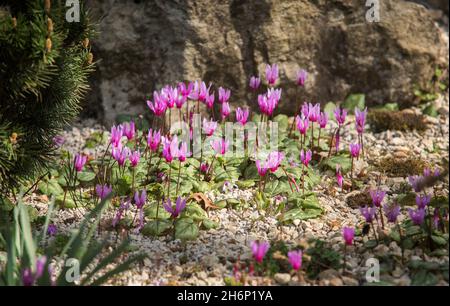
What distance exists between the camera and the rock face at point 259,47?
6.89 m

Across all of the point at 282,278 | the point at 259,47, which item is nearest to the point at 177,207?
the point at 282,278

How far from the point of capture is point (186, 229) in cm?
481

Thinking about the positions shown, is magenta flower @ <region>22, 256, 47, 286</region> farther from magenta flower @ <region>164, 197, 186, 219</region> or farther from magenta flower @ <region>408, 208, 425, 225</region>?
magenta flower @ <region>408, 208, 425, 225</region>

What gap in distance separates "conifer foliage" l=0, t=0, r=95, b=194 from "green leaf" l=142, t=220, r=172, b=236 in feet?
3.10

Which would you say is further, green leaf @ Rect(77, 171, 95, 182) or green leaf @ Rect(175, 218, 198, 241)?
green leaf @ Rect(77, 171, 95, 182)

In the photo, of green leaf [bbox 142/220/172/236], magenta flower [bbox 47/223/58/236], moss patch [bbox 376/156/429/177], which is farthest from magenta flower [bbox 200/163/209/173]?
moss patch [bbox 376/156/429/177]

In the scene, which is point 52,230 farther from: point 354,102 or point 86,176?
point 354,102

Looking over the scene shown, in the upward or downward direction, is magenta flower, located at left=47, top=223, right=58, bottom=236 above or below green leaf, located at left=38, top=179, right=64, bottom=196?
below

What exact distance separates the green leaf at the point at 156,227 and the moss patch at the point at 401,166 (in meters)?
2.22

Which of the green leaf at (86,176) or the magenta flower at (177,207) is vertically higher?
the green leaf at (86,176)

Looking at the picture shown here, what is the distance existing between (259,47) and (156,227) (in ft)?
9.51

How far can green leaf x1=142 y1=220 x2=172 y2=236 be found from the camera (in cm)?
488

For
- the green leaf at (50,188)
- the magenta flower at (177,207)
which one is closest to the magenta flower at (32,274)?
the magenta flower at (177,207)

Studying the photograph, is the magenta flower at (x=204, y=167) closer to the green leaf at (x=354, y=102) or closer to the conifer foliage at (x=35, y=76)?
the conifer foliage at (x=35, y=76)
